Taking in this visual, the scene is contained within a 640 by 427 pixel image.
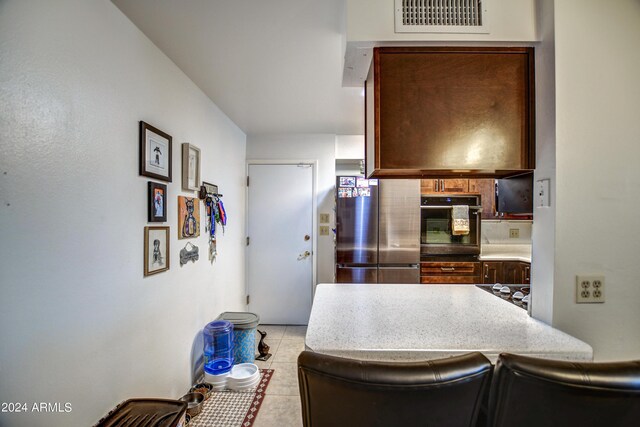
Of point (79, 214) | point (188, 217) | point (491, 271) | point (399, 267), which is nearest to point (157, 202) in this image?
point (188, 217)

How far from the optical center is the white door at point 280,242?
3758 millimetres

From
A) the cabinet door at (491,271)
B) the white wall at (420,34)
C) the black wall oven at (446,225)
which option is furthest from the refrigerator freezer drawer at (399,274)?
the white wall at (420,34)

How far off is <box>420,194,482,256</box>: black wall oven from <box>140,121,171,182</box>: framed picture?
8.70 ft

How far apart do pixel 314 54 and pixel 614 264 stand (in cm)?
185

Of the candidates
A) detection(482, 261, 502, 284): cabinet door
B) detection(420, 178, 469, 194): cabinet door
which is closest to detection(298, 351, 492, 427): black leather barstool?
detection(420, 178, 469, 194): cabinet door

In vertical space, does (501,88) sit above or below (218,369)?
above

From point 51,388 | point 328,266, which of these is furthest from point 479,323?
point 328,266

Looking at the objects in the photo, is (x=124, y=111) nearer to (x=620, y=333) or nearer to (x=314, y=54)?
(x=314, y=54)

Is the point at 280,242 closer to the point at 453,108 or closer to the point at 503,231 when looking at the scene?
the point at 453,108

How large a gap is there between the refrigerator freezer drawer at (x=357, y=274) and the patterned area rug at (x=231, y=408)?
1285mm

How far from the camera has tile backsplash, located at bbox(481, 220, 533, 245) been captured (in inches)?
161

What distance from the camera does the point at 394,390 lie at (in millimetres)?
637

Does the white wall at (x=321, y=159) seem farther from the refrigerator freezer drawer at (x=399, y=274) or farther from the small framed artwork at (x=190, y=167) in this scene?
the small framed artwork at (x=190, y=167)

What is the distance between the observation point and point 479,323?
122 cm
